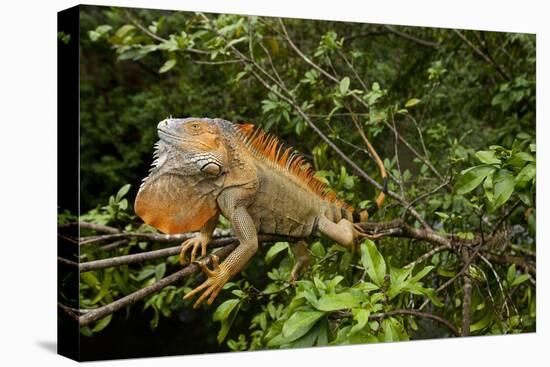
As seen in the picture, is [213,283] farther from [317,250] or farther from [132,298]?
[317,250]

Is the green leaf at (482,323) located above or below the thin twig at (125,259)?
below

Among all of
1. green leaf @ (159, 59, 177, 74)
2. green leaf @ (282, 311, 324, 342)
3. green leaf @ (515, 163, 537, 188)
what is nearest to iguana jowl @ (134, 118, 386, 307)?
green leaf @ (159, 59, 177, 74)

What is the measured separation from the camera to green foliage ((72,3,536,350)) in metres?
4.39

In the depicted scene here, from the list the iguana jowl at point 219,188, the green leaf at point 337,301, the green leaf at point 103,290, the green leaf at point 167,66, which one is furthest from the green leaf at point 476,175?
the green leaf at point 103,290

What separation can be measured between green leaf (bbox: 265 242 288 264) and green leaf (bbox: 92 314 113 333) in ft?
2.93

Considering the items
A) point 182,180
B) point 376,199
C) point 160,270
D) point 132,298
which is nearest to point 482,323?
point 376,199

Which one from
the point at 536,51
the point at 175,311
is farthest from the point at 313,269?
the point at 536,51

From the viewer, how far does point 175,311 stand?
469 centimetres

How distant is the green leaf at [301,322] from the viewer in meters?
3.77

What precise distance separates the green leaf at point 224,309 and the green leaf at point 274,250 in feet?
1.05

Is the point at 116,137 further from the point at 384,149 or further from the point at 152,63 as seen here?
the point at 384,149

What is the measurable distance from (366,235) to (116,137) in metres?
1.51

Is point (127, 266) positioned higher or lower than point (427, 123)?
lower

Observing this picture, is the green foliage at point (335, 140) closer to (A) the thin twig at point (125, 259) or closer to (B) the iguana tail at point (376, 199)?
(B) the iguana tail at point (376, 199)
